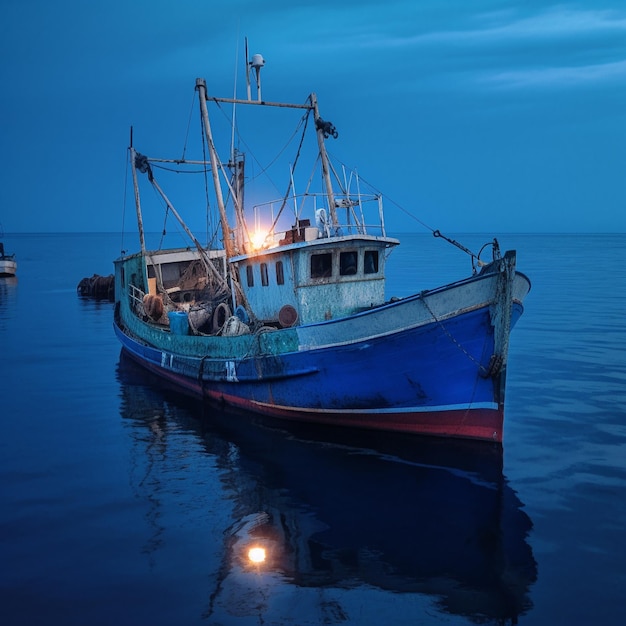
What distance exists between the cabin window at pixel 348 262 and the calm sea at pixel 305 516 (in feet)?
11.5

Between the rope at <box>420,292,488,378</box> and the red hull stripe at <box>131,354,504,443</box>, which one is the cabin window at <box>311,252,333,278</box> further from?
the rope at <box>420,292,488,378</box>

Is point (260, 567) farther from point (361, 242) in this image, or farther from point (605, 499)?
point (361, 242)

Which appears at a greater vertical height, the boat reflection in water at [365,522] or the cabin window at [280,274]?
the cabin window at [280,274]

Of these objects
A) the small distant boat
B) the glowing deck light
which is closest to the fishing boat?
the glowing deck light

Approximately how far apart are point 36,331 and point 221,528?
22.9m

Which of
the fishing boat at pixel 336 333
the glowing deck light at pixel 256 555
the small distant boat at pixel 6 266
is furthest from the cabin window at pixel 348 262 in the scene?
the small distant boat at pixel 6 266

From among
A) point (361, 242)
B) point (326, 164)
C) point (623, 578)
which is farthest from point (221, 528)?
point (326, 164)

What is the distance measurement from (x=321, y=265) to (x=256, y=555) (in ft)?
22.7

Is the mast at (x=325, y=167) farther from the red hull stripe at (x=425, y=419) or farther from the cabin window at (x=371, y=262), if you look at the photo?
the red hull stripe at (x=425, y=419)

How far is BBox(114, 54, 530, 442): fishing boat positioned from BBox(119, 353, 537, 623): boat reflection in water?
714 millimetres

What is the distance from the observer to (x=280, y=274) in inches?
543

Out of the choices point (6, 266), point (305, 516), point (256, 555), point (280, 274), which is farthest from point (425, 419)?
point (6, 266)

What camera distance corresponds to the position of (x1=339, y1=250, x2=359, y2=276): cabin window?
13406mm

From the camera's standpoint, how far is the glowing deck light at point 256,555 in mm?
7637
